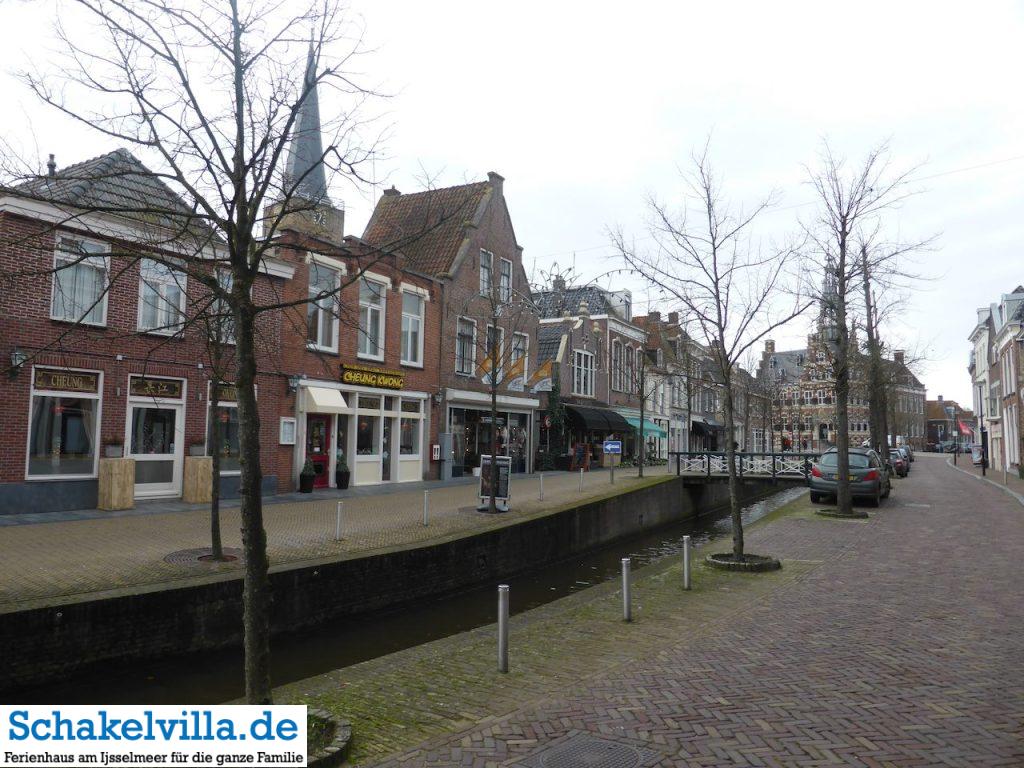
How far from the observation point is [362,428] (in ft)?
69.3

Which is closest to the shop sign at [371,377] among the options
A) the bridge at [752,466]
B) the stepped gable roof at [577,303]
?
the bridge at [752,466]

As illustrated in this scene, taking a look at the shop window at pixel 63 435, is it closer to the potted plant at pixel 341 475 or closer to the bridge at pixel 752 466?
the potted plant at pixel 341 475

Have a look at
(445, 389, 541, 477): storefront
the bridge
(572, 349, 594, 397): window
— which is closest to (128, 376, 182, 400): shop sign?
(445, 389, 541, 477): storefront

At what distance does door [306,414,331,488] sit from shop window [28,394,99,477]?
18.7ft

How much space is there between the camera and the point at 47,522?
12.4 m

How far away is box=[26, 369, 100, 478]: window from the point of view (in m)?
13.6

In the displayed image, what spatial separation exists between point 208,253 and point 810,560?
1389 cm

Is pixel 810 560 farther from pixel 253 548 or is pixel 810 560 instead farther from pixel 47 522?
pixel 47 522

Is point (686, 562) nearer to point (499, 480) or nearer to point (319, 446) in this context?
point (499, 480)

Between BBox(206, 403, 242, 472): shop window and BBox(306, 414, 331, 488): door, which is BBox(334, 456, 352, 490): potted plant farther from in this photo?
BBox(206, 403, 242, 472): shop window

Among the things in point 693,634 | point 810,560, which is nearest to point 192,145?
point 693,634

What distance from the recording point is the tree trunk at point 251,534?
4.91 meters

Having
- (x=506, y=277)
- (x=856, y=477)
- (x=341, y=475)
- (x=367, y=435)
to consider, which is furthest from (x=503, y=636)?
(x=506, y=277)

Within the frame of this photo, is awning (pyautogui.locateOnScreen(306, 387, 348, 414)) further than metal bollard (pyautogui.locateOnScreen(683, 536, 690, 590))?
Yes
